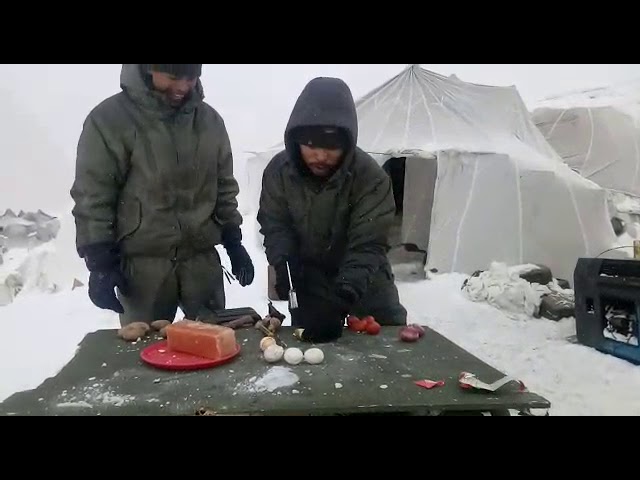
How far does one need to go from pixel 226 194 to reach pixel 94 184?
0.35 m

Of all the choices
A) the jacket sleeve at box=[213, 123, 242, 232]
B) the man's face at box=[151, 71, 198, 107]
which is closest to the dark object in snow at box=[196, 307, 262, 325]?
the jacket sleeve at box=[213, 123, 242, 232]

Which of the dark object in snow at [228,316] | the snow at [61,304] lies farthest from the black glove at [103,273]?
the dark object in snow at [228,316]

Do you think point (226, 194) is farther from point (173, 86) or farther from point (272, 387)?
point (272, 387)

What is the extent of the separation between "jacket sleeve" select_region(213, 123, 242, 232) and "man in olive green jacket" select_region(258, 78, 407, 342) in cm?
9

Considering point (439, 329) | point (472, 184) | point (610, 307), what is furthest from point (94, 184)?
point (472, 184)

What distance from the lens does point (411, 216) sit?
9.59 feet

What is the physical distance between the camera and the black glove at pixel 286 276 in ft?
4.90

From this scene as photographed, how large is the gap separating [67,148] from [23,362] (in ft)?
1.89

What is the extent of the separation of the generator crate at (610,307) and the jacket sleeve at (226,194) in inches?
51.4

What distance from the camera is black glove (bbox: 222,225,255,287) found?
1.59 m

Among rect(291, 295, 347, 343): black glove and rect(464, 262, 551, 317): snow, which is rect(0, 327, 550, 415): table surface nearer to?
rect(291, 295, 347, 343): black glove

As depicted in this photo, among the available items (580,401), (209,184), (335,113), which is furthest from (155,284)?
(580,401)
